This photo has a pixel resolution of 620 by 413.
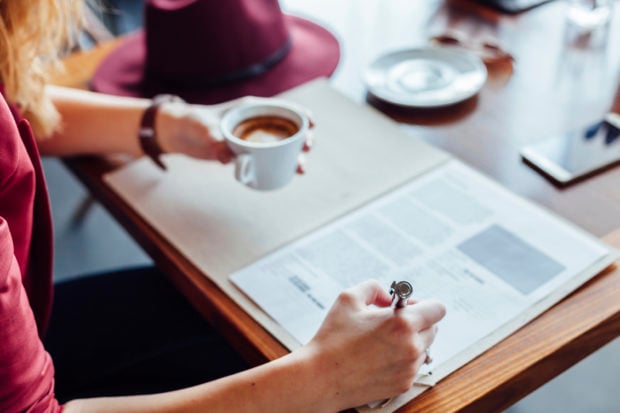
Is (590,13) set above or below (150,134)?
above

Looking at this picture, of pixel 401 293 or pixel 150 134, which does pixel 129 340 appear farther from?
pixel 401 293

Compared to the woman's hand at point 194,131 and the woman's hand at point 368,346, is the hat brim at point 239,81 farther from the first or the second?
the woman's hand at point 368,346

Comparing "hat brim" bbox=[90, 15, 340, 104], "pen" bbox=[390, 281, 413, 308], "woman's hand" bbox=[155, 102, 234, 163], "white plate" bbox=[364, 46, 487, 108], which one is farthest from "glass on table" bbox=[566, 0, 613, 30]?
"pen" bbox=[390, 281, 413, 308]

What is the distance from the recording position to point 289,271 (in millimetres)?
767

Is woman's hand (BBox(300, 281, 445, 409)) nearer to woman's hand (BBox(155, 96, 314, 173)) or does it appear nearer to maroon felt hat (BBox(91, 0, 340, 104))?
woman's hand (BBox(155, 96, 314, 173))

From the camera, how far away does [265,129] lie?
0.87m

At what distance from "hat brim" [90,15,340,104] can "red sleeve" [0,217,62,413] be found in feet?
1.72

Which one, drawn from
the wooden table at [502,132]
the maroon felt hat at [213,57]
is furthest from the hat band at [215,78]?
the wooden table at [502,132]

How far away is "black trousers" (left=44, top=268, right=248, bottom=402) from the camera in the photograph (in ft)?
2.94

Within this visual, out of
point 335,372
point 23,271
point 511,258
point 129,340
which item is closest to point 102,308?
point 129,340

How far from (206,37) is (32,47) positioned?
0.27 metres

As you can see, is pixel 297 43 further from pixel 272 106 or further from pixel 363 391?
pixel 363 391

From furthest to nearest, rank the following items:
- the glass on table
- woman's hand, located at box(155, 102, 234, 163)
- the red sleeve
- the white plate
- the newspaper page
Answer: the glass on table → the white plate → woman's hand, located at box(155, 102, 234, 163) → the newspaper page → the red sleeve

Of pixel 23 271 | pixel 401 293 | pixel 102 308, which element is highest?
pixel 401 293
